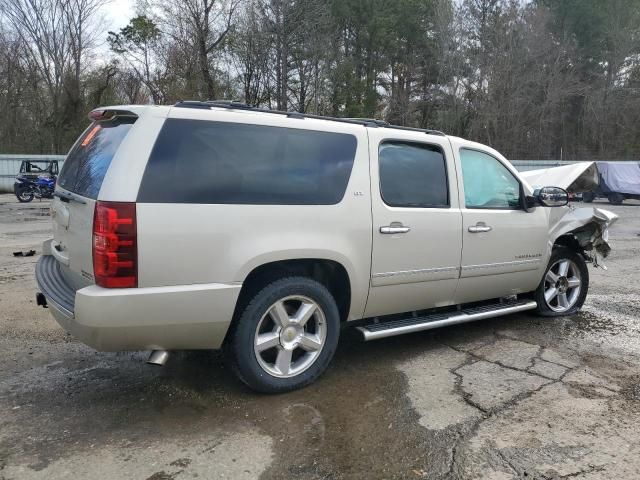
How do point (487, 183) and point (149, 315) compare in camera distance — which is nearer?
point (149, 315)

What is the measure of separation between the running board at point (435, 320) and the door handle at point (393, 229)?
2.46ft

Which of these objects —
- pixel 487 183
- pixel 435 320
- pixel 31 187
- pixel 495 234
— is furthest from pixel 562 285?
pixel 31 187

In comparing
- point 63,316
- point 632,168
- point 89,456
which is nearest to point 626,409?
point 89,456

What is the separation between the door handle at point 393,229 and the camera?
3.97 m

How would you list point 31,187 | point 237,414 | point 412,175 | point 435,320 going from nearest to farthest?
point 237,414 < point 412,175 < point 435,320 < point 31,187

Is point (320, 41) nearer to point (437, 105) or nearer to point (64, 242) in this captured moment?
point (437, 105)

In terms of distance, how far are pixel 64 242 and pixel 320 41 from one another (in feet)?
102

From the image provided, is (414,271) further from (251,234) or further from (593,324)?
(593,324)

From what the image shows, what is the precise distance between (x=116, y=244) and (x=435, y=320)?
2607 mm

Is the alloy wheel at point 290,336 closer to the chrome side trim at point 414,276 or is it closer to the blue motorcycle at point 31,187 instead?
the chrome side trim at point 414,276

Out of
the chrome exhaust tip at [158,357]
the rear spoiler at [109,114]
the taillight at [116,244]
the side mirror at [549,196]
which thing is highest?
the rear spoiler at [109,114]

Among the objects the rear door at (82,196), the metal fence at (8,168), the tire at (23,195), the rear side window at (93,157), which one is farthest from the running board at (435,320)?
the metal fence at (8,168)

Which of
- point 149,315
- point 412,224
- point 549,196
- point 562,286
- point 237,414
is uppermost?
point 549,196

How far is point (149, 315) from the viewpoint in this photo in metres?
3.13
